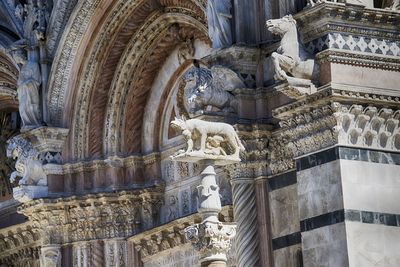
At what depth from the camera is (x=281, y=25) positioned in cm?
1788

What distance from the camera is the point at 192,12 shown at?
22.4 meters

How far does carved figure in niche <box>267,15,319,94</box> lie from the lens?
58.2 ft

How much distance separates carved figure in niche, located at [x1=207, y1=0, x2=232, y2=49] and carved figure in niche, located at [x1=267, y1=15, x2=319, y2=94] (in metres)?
1.53

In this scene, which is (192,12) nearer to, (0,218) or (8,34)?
(8,34)

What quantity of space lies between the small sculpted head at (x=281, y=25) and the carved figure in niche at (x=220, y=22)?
1478 mm

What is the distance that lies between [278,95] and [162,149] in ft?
16.8

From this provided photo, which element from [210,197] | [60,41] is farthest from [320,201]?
[60,41]

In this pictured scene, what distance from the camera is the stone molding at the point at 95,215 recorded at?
76.9 ft

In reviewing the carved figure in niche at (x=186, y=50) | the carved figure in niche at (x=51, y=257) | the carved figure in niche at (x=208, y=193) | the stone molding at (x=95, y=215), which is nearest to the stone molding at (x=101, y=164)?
the stone molding at (x=95, y=215)

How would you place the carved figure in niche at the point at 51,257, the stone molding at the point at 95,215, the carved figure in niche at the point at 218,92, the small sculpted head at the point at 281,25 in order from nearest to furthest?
the small sculpted head at the point at 281,25, the carved figure in niche at the point at 218,92, the stone molding at the point at 95,215, the carved figure in niche at the point at 51,257

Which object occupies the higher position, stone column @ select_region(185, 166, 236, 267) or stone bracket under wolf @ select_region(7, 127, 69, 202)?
stone bracket under wolf @ select_region(7, 127, 69, 202)

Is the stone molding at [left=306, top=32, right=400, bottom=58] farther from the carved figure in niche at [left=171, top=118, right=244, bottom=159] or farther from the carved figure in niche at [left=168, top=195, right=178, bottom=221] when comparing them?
the carved figure in niche at [left=168, top=195, right=178, bottom=221]

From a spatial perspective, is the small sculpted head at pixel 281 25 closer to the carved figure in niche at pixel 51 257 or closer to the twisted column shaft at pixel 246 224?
the twisted column shaft at pixel 246 224

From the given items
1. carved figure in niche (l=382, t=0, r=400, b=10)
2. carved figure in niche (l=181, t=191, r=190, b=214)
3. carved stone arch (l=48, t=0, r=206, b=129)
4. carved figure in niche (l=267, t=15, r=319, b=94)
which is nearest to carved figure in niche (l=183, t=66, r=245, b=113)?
carved figure in niche (l=267, t=15, r=319, b=94)
